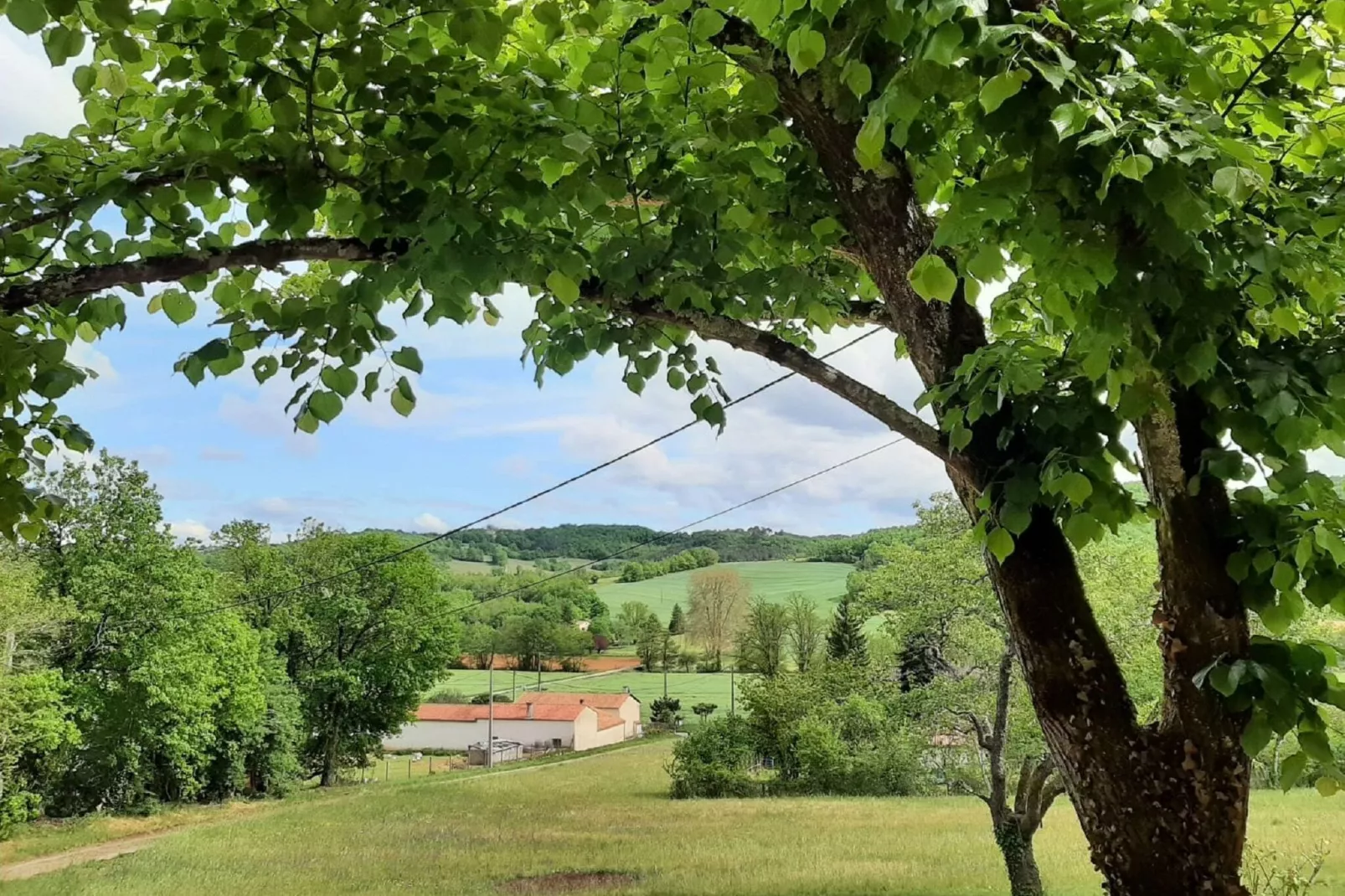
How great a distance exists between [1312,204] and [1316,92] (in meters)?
0.28

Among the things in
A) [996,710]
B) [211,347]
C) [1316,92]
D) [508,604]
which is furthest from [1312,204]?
[508,604]

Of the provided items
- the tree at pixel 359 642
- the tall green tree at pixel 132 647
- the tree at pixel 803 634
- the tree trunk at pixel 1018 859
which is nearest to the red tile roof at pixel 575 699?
the tree at pixel 359 642

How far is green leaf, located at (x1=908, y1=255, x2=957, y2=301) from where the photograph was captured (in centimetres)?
73

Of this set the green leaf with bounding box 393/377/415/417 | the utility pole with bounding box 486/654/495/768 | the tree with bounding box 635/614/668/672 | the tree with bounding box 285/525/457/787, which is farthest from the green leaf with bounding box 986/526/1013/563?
the tree with bounding box 635/614/668/672

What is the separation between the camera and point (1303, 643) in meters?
1.00

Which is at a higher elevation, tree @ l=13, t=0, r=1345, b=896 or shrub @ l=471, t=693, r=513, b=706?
tree @ l=13, t=0, r=1345, b=896

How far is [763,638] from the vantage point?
Result: 253 inches

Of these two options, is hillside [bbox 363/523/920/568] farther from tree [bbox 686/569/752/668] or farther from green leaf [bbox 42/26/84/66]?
green leaf [bbox 42/26/84/66]

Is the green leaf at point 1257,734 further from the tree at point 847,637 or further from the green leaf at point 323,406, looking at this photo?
the tree at point 847,637

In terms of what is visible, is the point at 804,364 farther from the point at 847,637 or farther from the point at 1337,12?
the point at 847,637

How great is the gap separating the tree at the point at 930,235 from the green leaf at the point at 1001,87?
45 mm

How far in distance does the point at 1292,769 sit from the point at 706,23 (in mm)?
1047

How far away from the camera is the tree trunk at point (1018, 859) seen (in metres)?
4.43

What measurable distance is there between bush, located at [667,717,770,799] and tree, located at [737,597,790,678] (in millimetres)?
473
